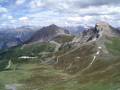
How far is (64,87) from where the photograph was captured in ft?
567

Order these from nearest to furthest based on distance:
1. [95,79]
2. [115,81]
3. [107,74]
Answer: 1. [115,81]
2. [95,79]
3. [107,74]

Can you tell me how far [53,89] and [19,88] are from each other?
3721cm

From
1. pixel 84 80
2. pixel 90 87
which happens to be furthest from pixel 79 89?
pixel 84 80

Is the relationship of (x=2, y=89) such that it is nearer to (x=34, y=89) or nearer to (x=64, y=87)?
(x=34, y=89)

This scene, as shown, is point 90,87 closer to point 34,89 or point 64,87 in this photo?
point 64,87

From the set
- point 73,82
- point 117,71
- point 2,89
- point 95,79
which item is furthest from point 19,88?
point 117,71

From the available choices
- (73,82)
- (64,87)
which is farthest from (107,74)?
(64,87)

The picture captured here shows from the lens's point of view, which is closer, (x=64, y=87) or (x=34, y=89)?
(x=64, y=87)

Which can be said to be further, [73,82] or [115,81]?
[73,82]

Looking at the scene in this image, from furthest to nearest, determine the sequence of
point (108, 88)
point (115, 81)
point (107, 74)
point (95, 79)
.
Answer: point (107, 74), point (95, 79), point (115, 81), point (108, 88)

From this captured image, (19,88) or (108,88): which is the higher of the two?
(108,88)

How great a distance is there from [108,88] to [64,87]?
2975cm

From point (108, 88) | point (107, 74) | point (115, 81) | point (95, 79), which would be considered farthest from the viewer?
point (107, 74)

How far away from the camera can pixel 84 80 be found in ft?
616
